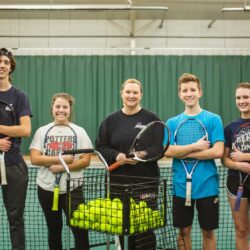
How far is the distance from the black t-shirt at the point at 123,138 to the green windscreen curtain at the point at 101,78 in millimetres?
7822

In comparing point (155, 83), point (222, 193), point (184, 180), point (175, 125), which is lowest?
point (222, 193)

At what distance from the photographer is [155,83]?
11242 millimetres

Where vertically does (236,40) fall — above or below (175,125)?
above

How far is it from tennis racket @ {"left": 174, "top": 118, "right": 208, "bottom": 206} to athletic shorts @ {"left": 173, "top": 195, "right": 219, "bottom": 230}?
9.2 inches

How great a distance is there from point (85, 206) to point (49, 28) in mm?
10013

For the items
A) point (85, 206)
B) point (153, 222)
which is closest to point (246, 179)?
point (153, 222)

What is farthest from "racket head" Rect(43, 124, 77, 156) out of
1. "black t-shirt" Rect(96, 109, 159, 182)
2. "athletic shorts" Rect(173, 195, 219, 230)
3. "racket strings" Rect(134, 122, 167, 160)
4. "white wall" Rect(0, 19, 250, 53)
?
"white wall" Rect(0, 19, 250, 53)

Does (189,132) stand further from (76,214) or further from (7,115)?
(7,115)

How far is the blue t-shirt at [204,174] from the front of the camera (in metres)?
3.13

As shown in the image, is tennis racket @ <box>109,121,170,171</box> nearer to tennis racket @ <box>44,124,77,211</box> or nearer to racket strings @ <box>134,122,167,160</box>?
racket strings @ <box>134,122,167,160</box>

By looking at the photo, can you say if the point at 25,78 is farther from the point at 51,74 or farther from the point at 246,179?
the point at 246,179

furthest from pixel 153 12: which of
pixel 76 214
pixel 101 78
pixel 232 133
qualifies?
pixel 76 214

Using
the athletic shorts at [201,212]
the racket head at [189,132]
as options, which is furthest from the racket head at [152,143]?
the athletic shorts at [201,212]

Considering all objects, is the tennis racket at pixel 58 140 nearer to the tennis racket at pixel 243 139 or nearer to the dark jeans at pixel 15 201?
the dark jeans at pixel 15 201
